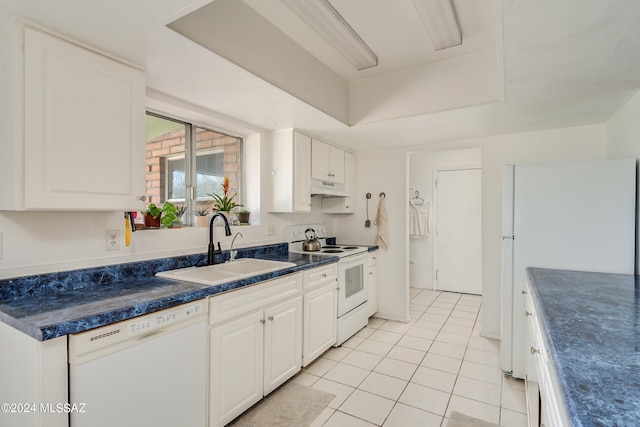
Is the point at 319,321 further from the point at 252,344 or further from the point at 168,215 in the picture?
the point at 168,215

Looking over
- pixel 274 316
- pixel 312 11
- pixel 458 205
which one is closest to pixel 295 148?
pixel 312 11

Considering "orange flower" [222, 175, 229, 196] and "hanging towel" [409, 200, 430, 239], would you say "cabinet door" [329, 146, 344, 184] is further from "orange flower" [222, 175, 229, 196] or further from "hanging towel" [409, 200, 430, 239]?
"hanging towel" [409, 200, 430, 239]

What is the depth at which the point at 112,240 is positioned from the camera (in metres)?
1.82

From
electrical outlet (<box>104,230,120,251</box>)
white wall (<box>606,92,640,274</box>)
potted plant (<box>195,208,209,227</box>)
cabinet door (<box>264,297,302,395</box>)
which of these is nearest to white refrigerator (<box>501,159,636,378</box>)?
white wall (<box>606,92,640,274</box>)

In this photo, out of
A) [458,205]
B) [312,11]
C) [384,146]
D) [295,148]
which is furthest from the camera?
[458,205]

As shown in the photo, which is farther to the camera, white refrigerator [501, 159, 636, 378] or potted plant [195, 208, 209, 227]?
potted plant [195, 208, 209, 227]

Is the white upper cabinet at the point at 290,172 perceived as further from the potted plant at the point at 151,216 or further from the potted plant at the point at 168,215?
the potted plant at the point at 151,216

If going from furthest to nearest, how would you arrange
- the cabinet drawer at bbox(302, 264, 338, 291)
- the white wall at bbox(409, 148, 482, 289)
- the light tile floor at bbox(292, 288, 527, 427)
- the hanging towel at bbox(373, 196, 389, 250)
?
the white wall at bbox(409, 148, 482, 289)
the hanging towel at bbox(373, 196, 389, 250)
the cabinet drawer at bbox(302, 264, 338, 291)
the light tile floor at bbox(292, 288, 527, 427)

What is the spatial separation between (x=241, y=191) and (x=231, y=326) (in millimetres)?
1479

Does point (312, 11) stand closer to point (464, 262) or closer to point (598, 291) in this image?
point (598, 291)

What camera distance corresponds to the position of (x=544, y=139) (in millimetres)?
2977

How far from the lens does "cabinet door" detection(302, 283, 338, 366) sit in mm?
2488

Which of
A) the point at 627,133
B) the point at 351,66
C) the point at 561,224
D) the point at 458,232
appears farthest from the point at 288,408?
the point at 458,232

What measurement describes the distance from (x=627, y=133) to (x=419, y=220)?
2.98 meters
